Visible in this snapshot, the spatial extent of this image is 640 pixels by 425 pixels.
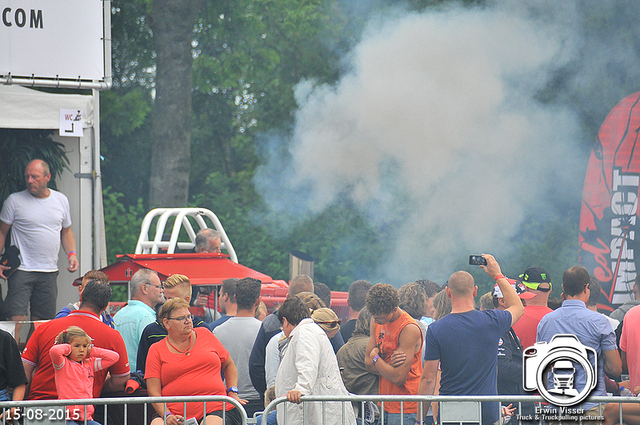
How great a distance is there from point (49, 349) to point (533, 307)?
2.98 m

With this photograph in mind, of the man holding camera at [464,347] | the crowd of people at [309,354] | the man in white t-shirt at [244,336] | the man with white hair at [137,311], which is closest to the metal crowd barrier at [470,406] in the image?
the crowd of people at [309,354]

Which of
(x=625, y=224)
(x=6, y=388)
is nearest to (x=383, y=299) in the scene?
(x=6, y=388)

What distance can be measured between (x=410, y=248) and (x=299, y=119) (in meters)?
3.38

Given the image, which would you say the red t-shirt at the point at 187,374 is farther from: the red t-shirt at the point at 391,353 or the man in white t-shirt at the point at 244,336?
the red t-shirt at the point at 391,353

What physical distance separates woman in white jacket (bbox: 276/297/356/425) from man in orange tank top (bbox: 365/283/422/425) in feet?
1.40

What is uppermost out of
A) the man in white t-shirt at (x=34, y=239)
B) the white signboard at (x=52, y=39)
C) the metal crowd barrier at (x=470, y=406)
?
the white signboard at (x=52, y=39)

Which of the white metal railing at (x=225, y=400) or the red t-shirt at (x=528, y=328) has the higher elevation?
the red t-shirt at (x=528, y=328)

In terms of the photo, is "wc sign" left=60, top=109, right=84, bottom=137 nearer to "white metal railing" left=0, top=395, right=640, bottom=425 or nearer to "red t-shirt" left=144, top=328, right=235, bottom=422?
"red t-shirt" left=144, top=328, right=235, bottom=422

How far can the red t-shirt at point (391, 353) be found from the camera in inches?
175

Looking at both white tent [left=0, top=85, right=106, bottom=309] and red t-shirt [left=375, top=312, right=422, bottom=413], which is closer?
red t-shirt [left=375, top=312, right=422, bottom=413]

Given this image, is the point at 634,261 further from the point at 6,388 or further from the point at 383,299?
the point at 6,388

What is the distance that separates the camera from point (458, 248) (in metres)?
13.6

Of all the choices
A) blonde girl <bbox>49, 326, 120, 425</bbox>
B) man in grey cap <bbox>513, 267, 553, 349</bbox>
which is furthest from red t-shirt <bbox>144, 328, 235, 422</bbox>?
man in grey cap <bbox>513, 267, 553, 349</bbox>

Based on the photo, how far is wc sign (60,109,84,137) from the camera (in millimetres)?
6105
